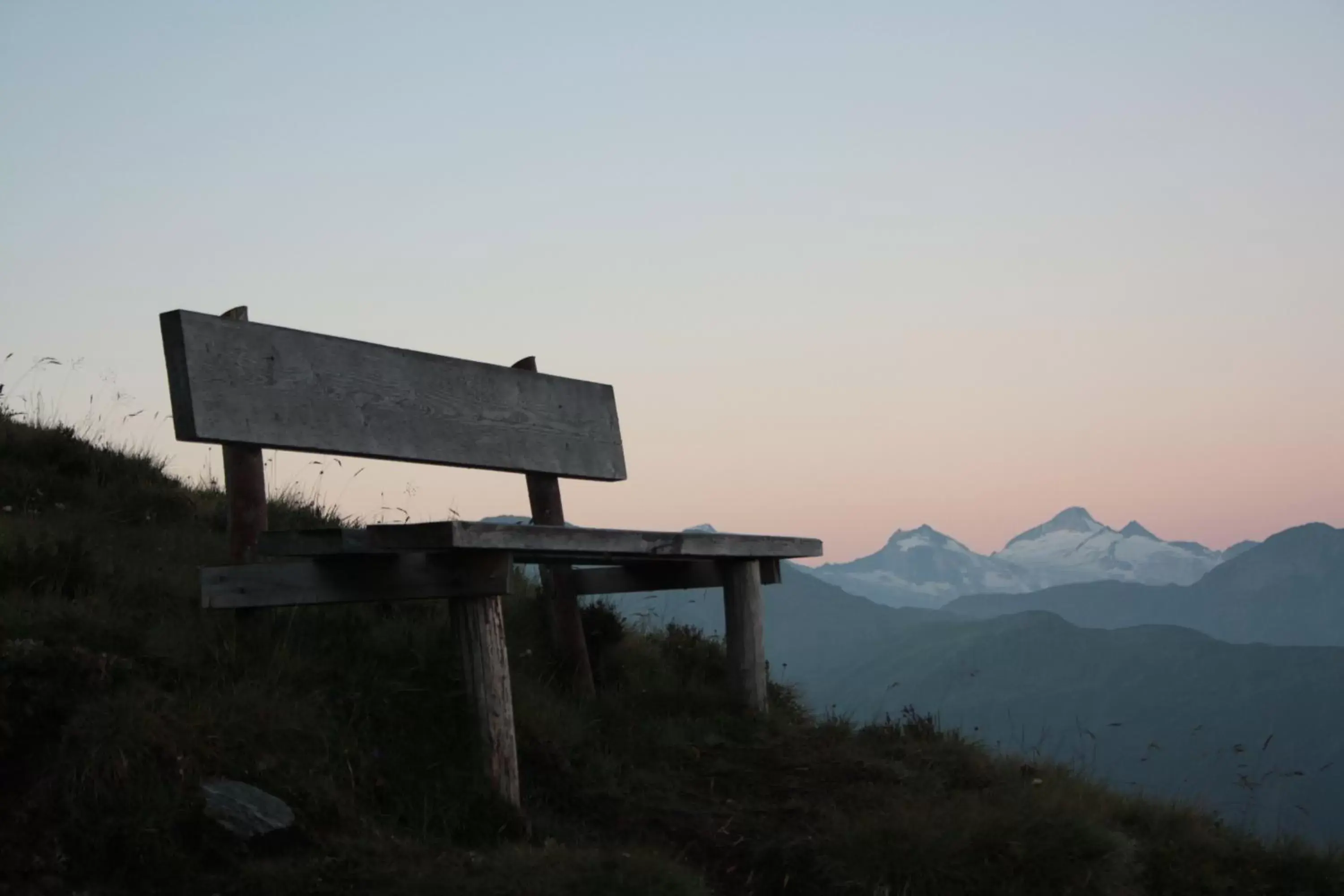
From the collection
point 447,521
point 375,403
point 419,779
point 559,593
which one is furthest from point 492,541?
point 559,593

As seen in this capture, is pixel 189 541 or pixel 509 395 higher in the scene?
pixel 509 395

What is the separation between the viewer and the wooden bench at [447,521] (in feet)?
17.4

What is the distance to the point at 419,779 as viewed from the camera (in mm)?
5152

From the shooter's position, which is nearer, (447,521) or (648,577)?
(447,521)

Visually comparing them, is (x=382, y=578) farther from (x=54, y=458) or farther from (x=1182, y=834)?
(x=1182, y=834)

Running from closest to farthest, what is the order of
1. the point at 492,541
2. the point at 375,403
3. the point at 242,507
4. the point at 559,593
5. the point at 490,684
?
the point at 492,541, the point at 490,684, the point at 242,507, the point at 375,403, the point at 559,593

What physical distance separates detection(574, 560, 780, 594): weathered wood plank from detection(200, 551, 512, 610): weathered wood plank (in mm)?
1933

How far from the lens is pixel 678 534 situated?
241 inches

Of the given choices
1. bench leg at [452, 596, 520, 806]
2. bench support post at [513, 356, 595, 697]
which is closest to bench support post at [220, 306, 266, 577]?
bench leg at [452, 596, 520, 806]

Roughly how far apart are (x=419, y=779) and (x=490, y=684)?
1.64 ft

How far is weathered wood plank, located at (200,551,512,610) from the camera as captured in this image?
532cm

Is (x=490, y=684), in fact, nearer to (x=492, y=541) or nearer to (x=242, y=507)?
(x=492, y=541)

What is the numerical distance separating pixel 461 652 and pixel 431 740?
406 mm

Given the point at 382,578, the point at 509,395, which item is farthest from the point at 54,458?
the point at 382,578
